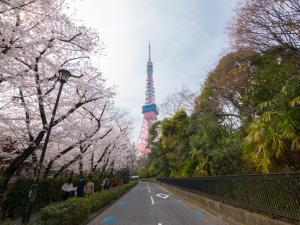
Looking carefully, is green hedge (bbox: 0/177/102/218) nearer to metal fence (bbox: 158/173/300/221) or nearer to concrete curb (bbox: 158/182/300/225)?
concrete curb (bbox: 158/182/300/225)

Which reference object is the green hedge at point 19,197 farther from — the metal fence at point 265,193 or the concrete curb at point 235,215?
the metal fence at point 265,193

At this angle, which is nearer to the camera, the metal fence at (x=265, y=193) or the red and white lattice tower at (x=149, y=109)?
the metal fence at (x=265, y=193)

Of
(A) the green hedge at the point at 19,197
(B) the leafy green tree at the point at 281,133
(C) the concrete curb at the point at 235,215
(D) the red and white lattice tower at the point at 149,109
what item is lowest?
(C) the concrete curb at the point at 235,215

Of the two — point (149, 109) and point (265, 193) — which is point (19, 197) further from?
point (149, 109)

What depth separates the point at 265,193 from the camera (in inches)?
287

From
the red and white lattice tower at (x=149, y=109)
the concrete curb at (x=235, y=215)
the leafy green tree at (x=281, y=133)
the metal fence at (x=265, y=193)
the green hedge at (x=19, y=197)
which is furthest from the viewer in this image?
the red and white lattice tower at (x=149, y=109)

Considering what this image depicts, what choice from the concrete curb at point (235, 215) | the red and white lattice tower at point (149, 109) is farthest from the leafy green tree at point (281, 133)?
the red and white lattice tower at point (149, 109)

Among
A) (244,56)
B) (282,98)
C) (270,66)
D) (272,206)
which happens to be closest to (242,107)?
(244,56)

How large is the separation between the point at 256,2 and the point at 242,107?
21.8 ft

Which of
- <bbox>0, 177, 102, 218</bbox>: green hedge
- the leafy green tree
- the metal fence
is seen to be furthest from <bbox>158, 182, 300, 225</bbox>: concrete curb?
<bbox>0, 177, 102, 218</bbox>: green hedge

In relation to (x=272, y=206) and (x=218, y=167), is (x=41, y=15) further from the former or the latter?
(x=218, y=167)

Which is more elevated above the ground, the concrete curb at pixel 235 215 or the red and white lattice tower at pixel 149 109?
the red and white lattice tower at pixel 149 109

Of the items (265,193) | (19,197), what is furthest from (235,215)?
(19,197)

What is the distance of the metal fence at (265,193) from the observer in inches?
234
